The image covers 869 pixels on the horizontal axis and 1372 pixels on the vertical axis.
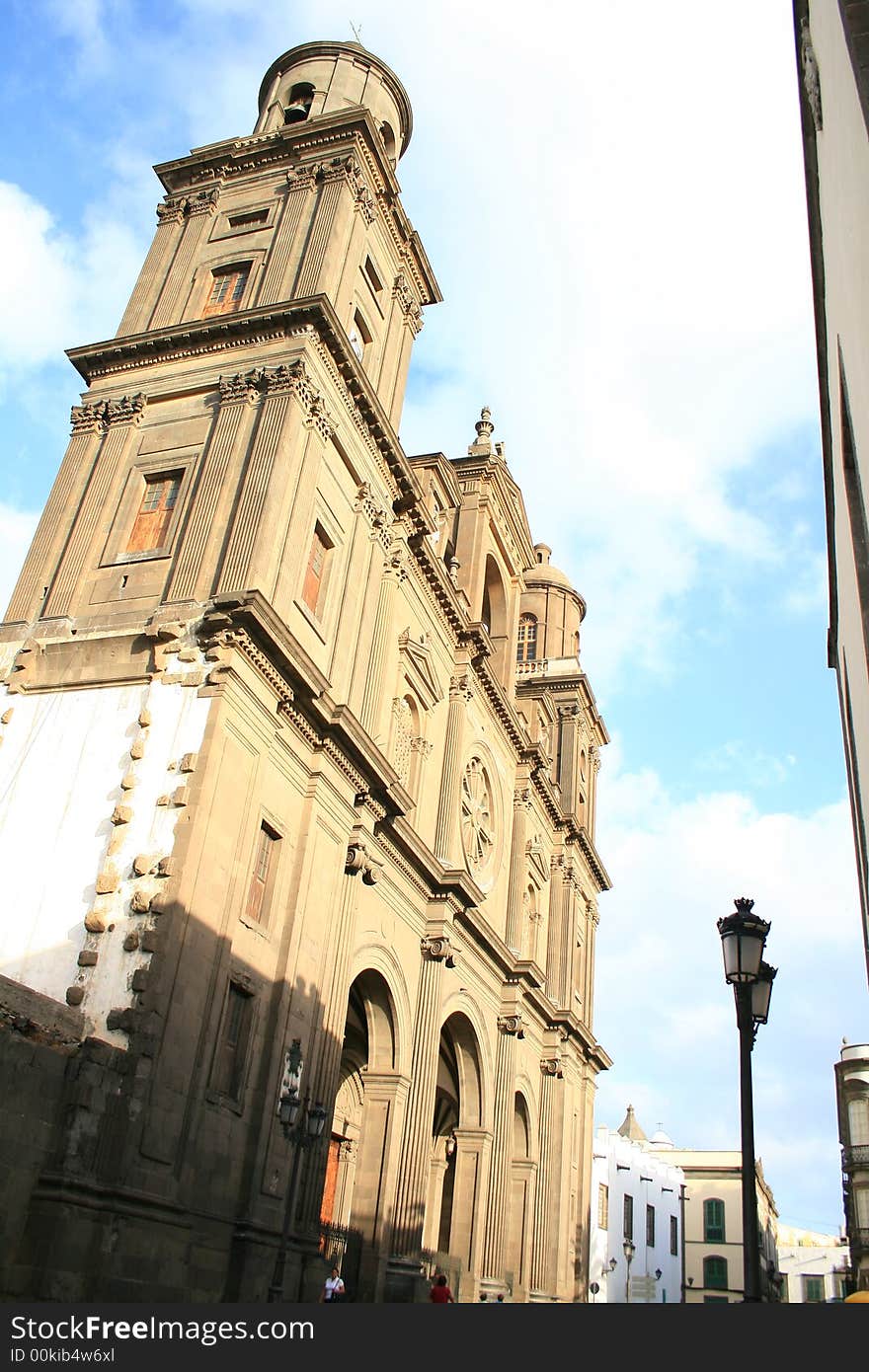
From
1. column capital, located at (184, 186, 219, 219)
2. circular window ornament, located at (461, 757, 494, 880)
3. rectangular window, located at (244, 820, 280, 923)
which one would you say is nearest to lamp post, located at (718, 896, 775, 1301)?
rectangular window, located at (244, 820, 280, 923)

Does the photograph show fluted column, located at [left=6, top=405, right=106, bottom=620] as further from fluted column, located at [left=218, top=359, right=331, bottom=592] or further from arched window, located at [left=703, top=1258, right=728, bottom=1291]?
arched window, located at [left=703, top=1258, right=728, bottom=1291]

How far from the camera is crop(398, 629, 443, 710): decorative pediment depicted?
25734mm

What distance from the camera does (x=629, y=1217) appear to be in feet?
167

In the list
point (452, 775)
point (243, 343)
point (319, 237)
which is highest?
point (319, 237)

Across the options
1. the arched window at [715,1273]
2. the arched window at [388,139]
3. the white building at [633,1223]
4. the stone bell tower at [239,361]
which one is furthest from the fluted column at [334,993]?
the arched window at [715,1273]

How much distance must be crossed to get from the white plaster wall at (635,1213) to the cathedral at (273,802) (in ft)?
38.9

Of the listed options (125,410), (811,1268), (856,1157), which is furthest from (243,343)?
(811,1268)

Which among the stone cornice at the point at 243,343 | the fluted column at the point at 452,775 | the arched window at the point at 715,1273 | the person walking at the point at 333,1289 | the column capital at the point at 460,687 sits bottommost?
the person walking at the point at 333,1289

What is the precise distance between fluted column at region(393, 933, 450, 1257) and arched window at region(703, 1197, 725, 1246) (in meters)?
52.5

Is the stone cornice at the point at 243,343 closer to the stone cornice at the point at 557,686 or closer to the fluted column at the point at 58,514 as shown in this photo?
the fluted column at the point at 58,514

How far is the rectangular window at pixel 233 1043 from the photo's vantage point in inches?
632

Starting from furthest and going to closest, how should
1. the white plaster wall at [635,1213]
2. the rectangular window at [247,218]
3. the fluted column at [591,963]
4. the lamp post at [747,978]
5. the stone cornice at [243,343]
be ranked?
the white plaster wall at [635,1213] < the fluted column at [591,963] < the rectangular window at [247,218] < the stone cornice at [243,343] < the lamp post at [747,978]

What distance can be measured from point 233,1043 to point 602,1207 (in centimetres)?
3609

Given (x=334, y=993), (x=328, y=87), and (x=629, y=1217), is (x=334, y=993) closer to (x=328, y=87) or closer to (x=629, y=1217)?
(x=328, y=87)
